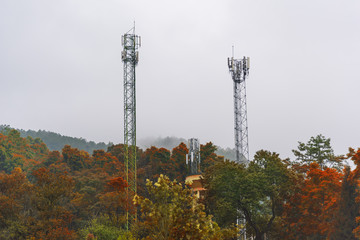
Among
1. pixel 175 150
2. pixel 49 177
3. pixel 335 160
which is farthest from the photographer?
pixel 175 150

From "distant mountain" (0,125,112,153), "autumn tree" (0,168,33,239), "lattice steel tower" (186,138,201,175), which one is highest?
"distant mountain" (0,125,112,153)

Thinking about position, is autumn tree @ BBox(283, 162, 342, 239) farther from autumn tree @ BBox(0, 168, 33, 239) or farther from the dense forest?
autumn tree @ BBox(0, 168, 33, 239)

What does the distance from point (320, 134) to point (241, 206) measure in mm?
18311

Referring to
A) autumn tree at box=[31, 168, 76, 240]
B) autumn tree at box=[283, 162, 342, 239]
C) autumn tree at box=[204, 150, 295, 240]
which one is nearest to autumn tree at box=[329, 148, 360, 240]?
autumn tree at box=[283, 162, 342, 239]

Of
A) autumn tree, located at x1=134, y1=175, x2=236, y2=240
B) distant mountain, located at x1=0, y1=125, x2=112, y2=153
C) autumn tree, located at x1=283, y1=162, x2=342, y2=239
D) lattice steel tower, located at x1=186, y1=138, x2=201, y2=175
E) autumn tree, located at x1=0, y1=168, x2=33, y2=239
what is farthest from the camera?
distant mountain, located at x1=0, y1=125, x2=112, y2=153

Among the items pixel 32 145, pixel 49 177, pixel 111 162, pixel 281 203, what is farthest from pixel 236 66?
pixel 32 145

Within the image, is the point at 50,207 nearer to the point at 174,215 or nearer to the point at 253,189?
the point at 253,189

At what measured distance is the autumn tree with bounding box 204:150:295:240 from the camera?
26.4m

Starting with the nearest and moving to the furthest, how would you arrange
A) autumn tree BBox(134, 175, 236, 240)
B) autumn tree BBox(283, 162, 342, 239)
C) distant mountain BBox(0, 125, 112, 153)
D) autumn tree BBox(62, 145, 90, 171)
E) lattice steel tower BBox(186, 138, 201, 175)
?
autumn tree BBox(134, 175, 236, 240), autumn tree BBox(283, 162, 342, 239), lattice steel tower BBox(186, 138, 201, 175), autumn tree BBox(62, 145, 90, 171), distant mountain BBox(0, 125, 112, 153)

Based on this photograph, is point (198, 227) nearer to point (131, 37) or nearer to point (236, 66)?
point (236, 66)

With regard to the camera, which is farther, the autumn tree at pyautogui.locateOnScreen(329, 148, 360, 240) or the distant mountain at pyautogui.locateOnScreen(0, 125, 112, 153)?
the distant mountain at pyautogui.locateOnScreen(0, 125, 112, 153)

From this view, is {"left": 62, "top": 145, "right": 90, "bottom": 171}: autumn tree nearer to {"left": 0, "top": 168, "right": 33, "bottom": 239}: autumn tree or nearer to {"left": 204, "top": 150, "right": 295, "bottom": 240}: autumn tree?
{"left": 0, "top": 168, "right": 33, "bottom": 239}: autumn tree

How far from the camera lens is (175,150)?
56812 millimetres

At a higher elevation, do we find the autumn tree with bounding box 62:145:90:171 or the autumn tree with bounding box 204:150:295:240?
the autumn tree with bounding box 62:145:90:171
